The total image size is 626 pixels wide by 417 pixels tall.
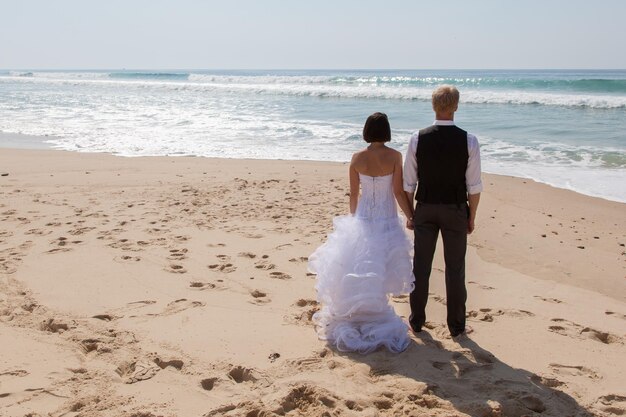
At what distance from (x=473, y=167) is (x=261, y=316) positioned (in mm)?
1985

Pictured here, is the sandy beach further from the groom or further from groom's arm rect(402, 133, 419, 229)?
groom's arm rect(402, 133, 419, 229)

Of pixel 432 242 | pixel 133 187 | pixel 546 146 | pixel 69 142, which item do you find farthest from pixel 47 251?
pixel 546 146

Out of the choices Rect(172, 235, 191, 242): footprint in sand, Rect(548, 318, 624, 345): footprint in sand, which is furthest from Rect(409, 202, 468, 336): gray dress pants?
Rect(172, 235, 191, 242): footprint in sand

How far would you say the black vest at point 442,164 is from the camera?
378 centimetres

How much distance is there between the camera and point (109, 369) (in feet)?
11.9

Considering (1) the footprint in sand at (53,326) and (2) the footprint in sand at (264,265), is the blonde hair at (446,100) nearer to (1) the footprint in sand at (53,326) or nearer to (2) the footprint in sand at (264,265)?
(2) the footprint in sand at (264,265)

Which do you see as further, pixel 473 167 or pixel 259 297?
pixel 259 297

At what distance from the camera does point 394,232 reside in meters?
4.08

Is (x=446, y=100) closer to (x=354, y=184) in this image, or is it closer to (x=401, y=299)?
(x=354, y=184)

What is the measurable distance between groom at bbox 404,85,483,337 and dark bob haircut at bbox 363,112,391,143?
0.20m

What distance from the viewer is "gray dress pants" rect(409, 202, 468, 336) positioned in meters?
3.95

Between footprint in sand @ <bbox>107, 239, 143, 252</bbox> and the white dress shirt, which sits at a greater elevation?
the white dress shirt

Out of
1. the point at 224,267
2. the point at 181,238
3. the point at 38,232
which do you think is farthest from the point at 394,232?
the point at 38,232

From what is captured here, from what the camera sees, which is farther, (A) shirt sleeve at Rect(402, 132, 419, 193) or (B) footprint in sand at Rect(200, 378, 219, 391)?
(A) shirt sleeve at Rect(402, 132, 419, 193)
